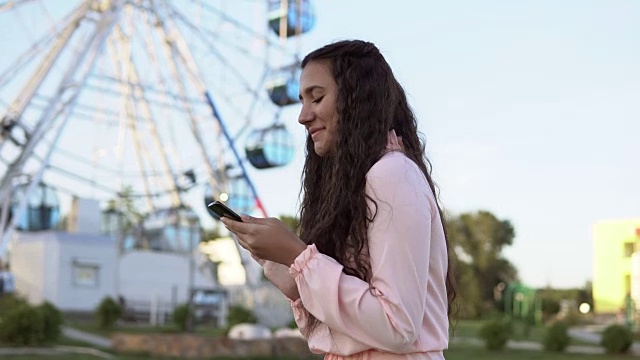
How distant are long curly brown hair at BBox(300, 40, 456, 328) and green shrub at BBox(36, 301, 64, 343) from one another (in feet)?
57.7

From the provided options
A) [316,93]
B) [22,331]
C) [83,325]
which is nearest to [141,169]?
[83,325]

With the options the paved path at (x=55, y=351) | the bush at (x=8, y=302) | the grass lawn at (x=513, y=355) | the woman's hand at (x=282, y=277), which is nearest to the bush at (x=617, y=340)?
the grass lawn at (x=513, y=355)

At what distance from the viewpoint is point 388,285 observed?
157 cm

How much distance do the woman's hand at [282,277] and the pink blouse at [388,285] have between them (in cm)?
9

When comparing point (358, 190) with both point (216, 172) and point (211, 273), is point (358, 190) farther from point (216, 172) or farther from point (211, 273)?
point (211, 273)

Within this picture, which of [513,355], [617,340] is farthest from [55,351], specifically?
[617,340]

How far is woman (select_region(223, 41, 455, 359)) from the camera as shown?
158cm

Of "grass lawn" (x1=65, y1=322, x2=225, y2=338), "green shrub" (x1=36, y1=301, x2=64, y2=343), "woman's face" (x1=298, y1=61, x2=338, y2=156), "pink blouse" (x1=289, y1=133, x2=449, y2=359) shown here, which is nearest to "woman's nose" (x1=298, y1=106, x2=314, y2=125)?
"woman's face" (x1=298, y1=61, x2=338, y2=156)

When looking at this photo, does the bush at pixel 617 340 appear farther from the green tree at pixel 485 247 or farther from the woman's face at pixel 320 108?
the green tree at pixel 485 247

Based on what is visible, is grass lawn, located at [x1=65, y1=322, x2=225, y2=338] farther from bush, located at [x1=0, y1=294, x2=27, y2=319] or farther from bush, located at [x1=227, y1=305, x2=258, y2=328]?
bush, located at [x1=0, y1=294, x2=27, y2=319]

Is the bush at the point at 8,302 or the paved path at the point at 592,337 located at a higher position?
the bush at the point at 8,302

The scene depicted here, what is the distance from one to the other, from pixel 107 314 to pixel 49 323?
5.39 meters

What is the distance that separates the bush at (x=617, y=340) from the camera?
1908 cm

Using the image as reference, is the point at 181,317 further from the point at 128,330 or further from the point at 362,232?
the point at 362,232
